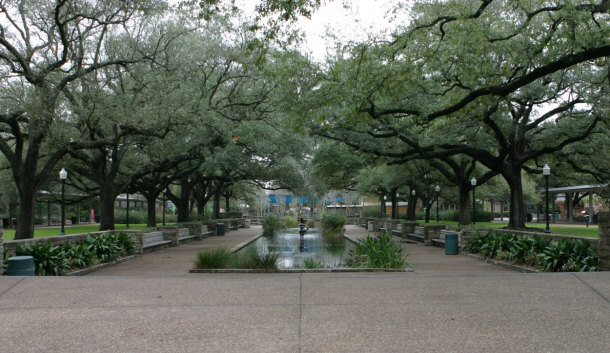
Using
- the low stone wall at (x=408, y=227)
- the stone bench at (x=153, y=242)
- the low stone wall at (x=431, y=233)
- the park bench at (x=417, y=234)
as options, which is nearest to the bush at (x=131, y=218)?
the stone bench at (x=153, y=242)

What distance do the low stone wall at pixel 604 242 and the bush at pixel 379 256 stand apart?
4360 millimetres

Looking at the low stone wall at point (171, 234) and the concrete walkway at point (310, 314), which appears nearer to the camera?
the concrete walkway at point (310, 314)

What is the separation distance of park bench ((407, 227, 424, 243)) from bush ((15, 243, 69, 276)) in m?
18.3

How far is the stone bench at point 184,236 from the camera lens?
2471 centimetres

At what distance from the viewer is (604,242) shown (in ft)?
33.7

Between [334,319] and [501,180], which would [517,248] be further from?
[501,180]

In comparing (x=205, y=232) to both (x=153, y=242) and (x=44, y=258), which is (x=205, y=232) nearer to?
(x=153, y=242)

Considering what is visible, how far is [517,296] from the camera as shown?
7.11 meters

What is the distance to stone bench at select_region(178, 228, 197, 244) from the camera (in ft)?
81.1

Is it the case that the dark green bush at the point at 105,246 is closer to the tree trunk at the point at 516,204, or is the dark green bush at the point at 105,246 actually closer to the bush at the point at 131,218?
the tree trunk at the point at 516,204

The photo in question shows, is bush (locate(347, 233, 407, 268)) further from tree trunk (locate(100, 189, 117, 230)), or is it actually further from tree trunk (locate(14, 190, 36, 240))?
tree trunk (locate(100, 189, 117, 230))

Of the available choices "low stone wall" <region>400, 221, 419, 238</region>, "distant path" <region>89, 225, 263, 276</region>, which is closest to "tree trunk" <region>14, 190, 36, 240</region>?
"distant path" <region>89, 225, 263, 276</region>

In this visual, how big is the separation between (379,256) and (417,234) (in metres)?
14.9

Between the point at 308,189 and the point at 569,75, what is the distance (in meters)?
19.2
